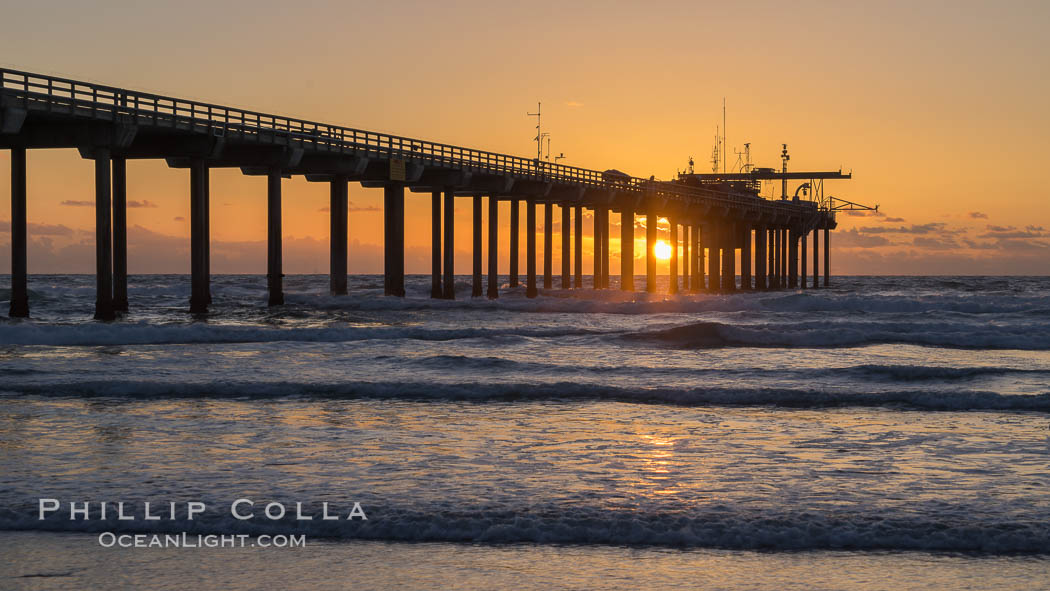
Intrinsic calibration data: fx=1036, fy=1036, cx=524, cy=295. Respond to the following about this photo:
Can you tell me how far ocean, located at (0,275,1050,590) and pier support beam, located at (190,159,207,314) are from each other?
→ 16902 mm

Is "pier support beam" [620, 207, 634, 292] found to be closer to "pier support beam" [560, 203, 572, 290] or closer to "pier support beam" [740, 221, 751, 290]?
"pier support beam" [560, 203, 572, 290]

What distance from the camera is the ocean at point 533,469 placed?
6328 mm

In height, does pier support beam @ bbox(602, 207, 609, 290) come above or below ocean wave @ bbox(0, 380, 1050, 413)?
above

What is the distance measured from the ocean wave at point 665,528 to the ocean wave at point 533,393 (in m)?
6.81

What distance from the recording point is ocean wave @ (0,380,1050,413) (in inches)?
555

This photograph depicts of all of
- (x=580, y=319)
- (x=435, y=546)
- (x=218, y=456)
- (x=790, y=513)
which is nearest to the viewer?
(x=435, y=546)

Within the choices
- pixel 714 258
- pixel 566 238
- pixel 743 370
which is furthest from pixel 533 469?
pixel 714 258

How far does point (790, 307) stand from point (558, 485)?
140ft

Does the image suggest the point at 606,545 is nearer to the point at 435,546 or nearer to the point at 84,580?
the point at 435,546

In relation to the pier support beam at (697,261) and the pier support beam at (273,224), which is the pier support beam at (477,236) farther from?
the pier support beam at (697,261)

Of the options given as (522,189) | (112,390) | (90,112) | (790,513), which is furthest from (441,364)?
(522,189)

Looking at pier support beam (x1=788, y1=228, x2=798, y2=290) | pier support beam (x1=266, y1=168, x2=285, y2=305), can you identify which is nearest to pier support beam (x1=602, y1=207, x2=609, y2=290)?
pier support beam (x1=266, y1=168, x2=285, y2=305)

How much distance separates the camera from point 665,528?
278 inches

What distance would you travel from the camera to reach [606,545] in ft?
22.4
